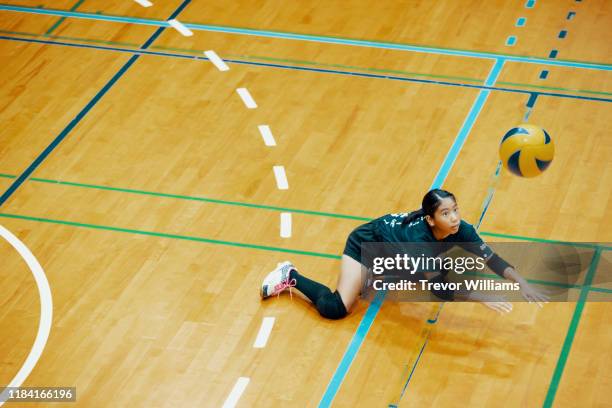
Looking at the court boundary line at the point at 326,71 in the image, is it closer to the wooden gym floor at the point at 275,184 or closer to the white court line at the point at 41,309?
the wooden gym floor at the point at 275,184

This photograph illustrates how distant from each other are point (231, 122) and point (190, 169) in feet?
2.62

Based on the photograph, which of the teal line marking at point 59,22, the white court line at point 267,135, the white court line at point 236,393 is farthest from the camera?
A: the teal line marking at point 59,22

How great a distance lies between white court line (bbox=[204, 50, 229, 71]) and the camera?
34.1 ft

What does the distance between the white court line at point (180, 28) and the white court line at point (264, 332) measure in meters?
4.49

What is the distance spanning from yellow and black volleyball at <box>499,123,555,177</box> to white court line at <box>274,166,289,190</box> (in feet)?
6.49

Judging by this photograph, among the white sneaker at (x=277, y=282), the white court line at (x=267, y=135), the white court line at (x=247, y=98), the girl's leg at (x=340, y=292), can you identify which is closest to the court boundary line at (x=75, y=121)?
the white court line at (x=247, y=98)

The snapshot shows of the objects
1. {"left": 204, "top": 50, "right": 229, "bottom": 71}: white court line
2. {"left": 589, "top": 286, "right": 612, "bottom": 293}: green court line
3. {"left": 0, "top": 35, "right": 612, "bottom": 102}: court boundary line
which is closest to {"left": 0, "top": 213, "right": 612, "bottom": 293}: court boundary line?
{"left": 589, "top": 286, "right": 612, "bottom": 293}: green court line

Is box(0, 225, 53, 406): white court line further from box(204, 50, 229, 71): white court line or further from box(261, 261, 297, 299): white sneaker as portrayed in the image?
box(204, 50, 229, 71): white court line

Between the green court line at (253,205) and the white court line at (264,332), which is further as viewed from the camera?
the green court line at (253,205)

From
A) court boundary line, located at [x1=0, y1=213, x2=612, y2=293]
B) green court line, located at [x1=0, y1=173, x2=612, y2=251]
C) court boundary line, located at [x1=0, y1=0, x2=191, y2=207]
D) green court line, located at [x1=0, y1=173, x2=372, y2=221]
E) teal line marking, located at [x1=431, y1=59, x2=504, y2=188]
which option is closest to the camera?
green court line, located at [x1=0, y1=173, x2=612, y2=251]

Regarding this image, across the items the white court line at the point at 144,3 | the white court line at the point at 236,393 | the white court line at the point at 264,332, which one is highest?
the white court line at the point at 144,3

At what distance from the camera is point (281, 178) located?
8.87 meters

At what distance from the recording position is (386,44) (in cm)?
1059

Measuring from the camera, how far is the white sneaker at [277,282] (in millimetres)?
7645
